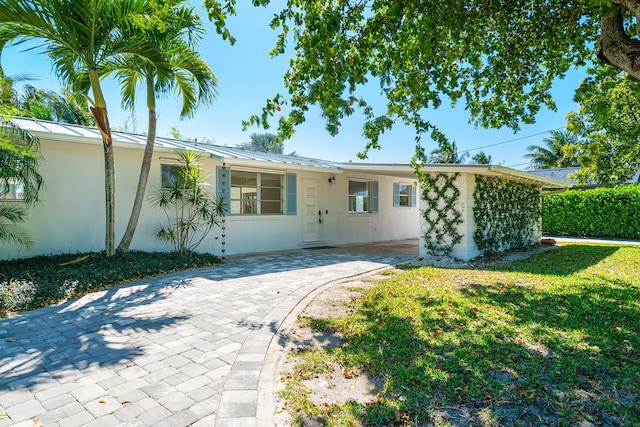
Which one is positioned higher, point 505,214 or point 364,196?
point 364,196

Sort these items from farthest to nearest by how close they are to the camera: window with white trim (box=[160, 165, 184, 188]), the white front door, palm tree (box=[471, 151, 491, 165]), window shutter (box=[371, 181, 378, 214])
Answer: palm tree (box=[471, 151, 491, 165]), window shutter (box=[371, 181, 378, 214]), the white front door, window with white trim (box=[160, 165, 184, 188])

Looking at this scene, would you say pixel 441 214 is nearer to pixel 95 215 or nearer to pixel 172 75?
pixel 172 75

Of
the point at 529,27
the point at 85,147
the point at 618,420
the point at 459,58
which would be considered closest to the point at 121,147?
the point at 85,147

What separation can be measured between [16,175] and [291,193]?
6787 mm

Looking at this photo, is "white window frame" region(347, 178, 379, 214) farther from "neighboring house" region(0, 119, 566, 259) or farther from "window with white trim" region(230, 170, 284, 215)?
"window with white trim" region(230, 170, 284, 215)

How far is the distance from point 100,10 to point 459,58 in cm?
633

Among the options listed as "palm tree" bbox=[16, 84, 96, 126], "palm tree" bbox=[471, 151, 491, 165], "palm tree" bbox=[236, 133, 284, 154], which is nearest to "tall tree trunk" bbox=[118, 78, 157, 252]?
"palm tree" bbox=[16, 84, 96, 126]

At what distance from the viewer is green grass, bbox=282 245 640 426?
7.78 feet

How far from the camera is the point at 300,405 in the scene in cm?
246

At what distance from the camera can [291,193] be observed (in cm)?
1115

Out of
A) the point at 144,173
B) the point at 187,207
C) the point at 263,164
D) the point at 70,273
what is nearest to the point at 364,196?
the point at 263,164

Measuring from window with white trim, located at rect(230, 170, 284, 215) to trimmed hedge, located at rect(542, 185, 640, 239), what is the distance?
13365 mm

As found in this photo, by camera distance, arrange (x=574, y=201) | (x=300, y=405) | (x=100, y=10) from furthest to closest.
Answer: (x=574, y=201)
(x=100, y=10)
(x=300, y=405)

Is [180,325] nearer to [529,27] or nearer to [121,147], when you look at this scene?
[121,147]
